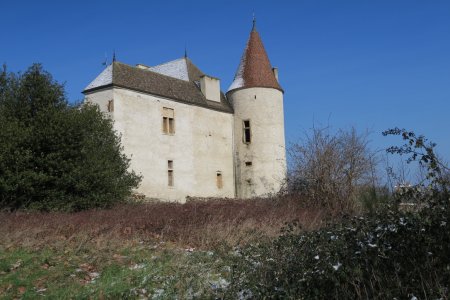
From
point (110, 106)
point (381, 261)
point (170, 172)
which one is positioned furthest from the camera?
point (170, 172)

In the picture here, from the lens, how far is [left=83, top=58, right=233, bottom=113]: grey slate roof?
2538 cm

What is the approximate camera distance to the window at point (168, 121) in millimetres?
27578

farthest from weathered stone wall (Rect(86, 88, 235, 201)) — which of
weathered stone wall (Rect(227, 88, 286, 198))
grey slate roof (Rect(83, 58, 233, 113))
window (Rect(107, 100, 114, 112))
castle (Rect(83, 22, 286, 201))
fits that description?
weathered stone wall (Rect(227, 88, 286, 198))

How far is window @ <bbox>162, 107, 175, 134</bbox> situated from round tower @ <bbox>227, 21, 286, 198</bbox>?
18.0 ft

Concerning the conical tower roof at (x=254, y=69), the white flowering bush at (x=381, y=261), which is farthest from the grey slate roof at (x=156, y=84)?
the white flowering bush at (x=381, y=261)

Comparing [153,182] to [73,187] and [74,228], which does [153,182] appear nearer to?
[73,187]

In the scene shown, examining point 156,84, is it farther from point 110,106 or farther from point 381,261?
Answer: point 381,261

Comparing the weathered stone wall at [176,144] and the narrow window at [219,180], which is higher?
the weathered stone wall at [176,144]

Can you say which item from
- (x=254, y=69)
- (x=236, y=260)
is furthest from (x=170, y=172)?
(x=236, y=260)

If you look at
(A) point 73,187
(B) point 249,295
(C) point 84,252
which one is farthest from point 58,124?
(B) point 249,295

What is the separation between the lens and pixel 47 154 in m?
18.2

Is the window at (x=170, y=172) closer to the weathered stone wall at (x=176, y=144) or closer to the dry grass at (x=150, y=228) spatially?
the weathered stone wall at (x=176, y=144)

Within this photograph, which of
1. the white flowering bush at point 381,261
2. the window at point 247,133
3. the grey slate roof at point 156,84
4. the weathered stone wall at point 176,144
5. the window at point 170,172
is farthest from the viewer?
the window at point 247,133

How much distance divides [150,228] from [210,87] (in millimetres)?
20094
